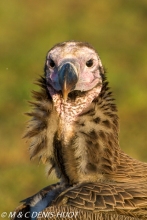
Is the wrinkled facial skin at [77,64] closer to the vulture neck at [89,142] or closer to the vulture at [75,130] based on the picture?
the vulture at [75,130]

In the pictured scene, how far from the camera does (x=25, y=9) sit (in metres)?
25.4

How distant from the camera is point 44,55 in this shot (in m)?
19.8

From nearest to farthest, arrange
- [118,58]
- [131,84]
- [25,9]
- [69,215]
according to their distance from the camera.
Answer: [69,215]
[131,84]
[118,58]
[25,9]

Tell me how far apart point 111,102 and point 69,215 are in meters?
1.16

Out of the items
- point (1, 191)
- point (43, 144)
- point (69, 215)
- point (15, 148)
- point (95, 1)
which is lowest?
point (69, 215)

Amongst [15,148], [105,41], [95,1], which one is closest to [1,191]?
[15,148]

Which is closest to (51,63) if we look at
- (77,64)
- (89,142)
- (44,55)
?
(77,64)

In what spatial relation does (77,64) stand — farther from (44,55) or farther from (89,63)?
(44,55)

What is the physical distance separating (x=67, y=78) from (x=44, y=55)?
43.1 feet

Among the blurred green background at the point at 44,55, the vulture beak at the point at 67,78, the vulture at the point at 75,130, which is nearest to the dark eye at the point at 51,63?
the vulture at the point at 75,130

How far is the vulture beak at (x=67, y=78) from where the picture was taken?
6.70 m

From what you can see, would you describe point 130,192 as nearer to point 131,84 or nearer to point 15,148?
point 15,148

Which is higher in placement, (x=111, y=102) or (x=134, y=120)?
(x=134, y=120)

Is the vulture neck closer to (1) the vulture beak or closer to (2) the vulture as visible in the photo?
(2) the vulture
